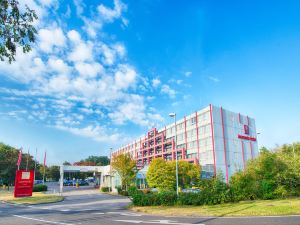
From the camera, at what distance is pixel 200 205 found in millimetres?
18297

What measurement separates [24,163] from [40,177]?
31.0 metres

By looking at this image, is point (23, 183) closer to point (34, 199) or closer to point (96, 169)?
point (34, 199)

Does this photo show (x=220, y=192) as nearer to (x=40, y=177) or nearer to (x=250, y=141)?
(x=250, y=141)

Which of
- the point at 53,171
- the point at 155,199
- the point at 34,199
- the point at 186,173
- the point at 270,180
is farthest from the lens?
the point at 53,171

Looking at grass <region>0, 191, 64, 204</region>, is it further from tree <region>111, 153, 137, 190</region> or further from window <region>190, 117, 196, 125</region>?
window <region>190, 117, 196, 125</region>

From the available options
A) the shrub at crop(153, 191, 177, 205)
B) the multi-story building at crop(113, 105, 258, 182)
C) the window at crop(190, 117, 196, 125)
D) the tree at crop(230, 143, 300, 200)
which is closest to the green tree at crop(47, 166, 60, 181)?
the multi-story building at crop(113, 105, 258, 182)

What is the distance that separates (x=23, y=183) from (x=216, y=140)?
4027cm

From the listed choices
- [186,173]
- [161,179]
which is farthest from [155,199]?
[186,173]

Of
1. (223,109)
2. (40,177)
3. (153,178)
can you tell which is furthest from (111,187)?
(40,177)

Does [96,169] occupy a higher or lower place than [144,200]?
higher

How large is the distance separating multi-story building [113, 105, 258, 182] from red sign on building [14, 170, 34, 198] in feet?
106

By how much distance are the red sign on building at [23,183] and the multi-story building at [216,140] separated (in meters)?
32.2

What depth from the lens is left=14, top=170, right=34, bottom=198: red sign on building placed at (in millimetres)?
33062

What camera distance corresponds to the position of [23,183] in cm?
3388
